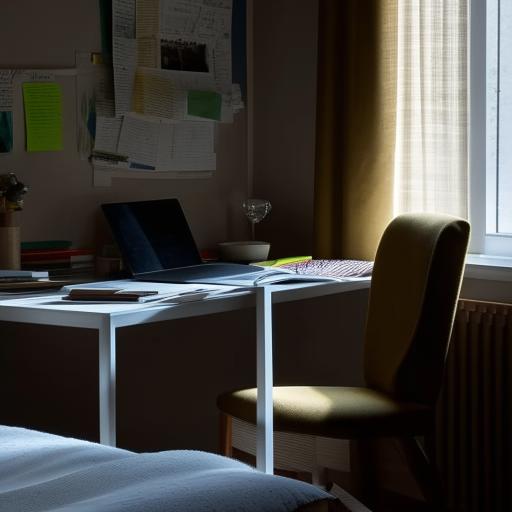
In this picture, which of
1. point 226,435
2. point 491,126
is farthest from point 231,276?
point 491,126

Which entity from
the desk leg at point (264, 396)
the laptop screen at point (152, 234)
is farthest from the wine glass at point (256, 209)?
the desk leg at point (264, 396)

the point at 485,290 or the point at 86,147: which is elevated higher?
the point at 86,147

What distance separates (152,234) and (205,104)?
584 mm

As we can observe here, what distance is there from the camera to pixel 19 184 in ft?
8.36

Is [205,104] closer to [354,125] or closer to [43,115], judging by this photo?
[354,125]

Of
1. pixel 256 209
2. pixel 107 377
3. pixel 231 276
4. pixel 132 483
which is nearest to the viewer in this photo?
pixel 132 483

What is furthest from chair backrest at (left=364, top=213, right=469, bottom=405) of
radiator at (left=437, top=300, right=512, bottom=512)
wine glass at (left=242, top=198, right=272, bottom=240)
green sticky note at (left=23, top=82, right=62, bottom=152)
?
green sticky note at (left=23, top=82, right=62, bottom=152)

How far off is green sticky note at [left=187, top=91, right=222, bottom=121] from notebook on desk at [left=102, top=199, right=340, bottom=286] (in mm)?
357

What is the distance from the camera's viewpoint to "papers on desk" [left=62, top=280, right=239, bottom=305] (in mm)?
2193

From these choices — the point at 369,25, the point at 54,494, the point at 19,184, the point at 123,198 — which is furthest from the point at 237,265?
the point at 54,494

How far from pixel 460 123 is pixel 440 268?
606 millimetres

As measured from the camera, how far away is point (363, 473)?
258cm

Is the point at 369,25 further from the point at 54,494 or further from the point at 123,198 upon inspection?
the point at 54,494

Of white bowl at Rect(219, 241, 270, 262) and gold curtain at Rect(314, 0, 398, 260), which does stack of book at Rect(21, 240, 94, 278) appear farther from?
gold curtain at Rect(314, 0, 398, 260)
